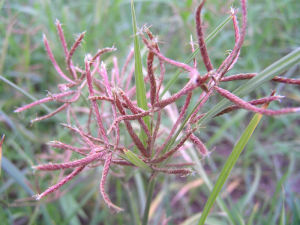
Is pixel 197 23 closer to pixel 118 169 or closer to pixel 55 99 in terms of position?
pixel 55 99

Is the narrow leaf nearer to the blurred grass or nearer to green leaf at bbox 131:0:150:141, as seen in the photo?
green leaf at bbox 131:0:150:141

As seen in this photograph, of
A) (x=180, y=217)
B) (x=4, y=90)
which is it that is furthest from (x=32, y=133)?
(x=180, y=217)

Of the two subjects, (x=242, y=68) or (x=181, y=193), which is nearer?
(x=181, y=193)

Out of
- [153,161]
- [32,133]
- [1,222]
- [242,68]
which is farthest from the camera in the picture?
[242,68]

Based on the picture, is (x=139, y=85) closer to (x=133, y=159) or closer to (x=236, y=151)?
(x=133, y=159)

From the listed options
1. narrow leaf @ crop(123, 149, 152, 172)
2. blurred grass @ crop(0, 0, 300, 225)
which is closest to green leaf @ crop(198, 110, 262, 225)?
narrow leaf @ crop(123, 149, 152, 172)

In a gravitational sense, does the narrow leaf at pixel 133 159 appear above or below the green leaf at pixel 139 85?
below

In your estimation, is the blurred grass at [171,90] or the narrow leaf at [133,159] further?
the blurred grass at [171,90]

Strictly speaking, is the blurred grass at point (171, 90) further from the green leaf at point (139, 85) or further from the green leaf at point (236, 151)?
the green leaf at point (139, 85)

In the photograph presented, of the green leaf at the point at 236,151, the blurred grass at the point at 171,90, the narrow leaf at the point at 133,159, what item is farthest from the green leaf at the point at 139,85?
the blurred grass at the point at 171,90

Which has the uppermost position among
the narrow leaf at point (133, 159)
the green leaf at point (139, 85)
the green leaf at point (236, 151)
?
the green leaf at point (139, 85)

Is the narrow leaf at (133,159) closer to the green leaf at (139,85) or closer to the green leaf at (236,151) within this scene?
the green leaf at (139,85)
